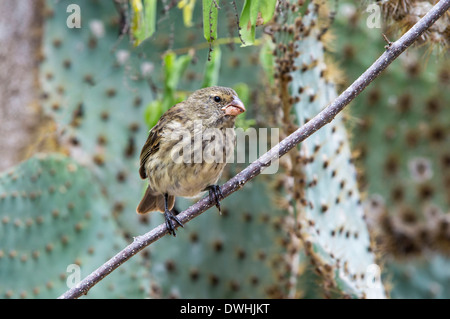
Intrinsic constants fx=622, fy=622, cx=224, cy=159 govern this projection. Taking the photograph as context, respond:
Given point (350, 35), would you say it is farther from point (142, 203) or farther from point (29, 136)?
point (29, 136)

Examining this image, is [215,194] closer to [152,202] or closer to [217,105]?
[217,105]

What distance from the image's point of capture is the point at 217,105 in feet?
7.25

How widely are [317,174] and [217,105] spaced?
436 mm

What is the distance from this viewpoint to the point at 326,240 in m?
2.20

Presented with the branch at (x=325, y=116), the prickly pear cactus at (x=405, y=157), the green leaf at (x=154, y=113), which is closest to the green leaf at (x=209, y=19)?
the branch at (x=325, y=116)

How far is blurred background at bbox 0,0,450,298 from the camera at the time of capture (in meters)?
2.22

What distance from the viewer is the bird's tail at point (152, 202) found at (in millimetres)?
2434

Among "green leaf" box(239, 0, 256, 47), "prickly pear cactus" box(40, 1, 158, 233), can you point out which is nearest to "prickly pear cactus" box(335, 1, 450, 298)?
"prickly pear cactus" box(40, 1, 158, 233)

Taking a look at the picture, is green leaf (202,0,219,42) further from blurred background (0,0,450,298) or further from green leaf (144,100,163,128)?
green leaf (144,100,163,128)

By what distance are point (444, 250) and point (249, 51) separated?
1.45m

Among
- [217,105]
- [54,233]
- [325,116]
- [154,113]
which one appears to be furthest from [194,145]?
[54,233]
